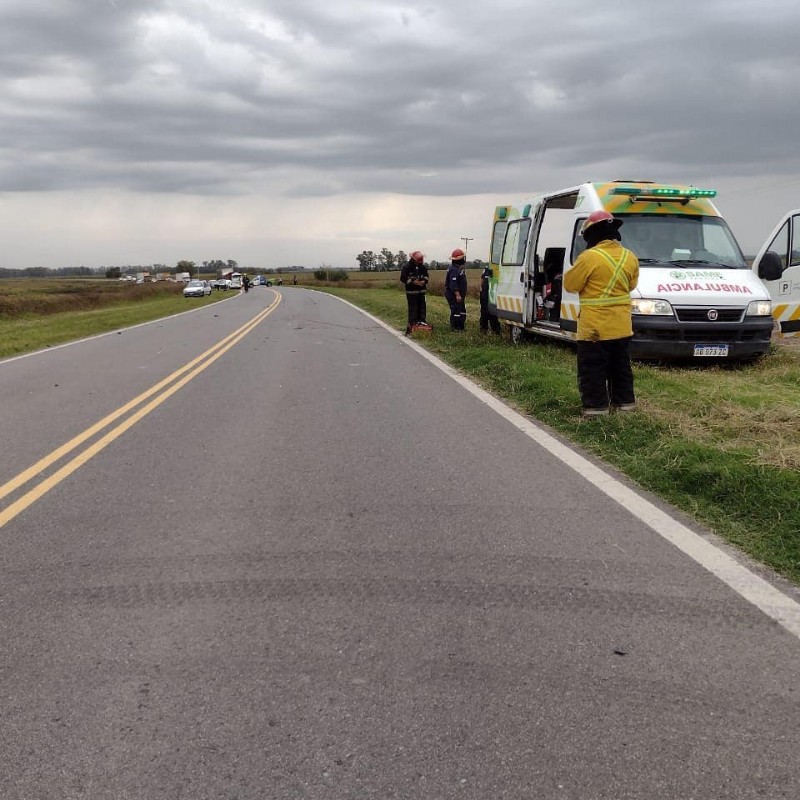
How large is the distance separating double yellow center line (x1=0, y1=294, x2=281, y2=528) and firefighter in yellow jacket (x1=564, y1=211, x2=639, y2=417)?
4439mm

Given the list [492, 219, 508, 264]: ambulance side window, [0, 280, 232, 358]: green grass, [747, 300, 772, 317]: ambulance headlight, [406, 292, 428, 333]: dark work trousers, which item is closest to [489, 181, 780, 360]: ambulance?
[747, 300, 772, 317]: ambulance headlight

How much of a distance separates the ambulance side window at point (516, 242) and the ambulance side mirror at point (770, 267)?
3.88 m

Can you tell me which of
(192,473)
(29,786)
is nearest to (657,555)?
(29,786)

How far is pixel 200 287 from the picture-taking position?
6162 cm

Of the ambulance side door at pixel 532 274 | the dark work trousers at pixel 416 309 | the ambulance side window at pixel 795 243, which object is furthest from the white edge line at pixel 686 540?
the dark work trousers at pixel 416 309

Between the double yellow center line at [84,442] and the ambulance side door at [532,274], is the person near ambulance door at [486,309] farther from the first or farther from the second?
the double yellow center line at [84,442]

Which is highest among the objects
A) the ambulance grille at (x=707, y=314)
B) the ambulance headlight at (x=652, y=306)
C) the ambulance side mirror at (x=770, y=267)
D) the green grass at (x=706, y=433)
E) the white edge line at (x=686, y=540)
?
the ambulance side mirror at (x=770, y=267)

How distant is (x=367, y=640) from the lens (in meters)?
3.29

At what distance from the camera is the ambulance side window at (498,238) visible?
14742 millimetres

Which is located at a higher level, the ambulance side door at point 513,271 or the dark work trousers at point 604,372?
the ambulance side door at point 513,271

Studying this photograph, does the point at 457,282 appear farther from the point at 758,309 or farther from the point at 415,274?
the point at 758,309

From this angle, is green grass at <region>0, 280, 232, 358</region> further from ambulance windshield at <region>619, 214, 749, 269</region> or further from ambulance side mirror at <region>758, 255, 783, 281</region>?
ambulance side mirror at <region>758, 255, 783, 281</region>

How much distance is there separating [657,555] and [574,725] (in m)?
1.73

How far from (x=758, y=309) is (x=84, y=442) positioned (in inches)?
327
